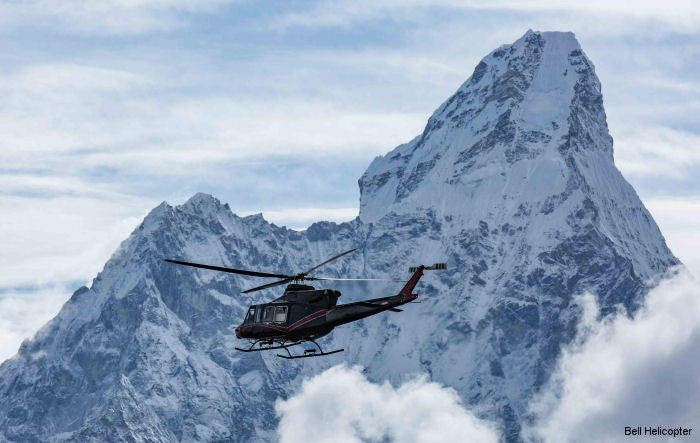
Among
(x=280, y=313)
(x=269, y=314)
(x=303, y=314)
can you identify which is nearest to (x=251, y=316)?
(x=269, y=314)

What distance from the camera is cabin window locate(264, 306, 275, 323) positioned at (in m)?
96.1

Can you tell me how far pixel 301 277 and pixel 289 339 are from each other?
4.59m

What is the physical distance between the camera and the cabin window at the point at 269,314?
96125 mm

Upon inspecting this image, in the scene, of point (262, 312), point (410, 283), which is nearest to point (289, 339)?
point (262, 312)

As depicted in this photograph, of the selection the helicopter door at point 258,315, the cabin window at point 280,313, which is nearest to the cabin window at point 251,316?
the helicopter door at point 258,315

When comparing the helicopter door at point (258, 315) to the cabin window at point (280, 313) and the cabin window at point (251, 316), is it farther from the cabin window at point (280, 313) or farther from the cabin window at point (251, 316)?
the cabin window at point (280, 313)

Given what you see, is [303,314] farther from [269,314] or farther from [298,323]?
[269,314]

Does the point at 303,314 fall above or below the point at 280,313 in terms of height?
below

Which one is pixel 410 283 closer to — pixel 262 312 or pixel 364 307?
pixel 364 307

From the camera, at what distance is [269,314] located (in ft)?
316

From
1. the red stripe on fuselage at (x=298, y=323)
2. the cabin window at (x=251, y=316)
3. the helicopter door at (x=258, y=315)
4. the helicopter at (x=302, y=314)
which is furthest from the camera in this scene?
the cabin window at (x=251, y=316)

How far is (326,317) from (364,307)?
114 inches

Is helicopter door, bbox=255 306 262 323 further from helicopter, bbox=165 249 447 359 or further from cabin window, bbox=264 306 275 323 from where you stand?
cabin window, bbox=264 306 275 323

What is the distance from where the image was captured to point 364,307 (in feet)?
319
